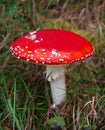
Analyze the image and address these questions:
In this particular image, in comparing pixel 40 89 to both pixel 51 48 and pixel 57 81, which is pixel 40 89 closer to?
pixel 57 81

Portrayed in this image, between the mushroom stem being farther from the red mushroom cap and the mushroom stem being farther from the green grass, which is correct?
the red mushroom cap

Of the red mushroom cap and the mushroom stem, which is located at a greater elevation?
the red mushroom cap

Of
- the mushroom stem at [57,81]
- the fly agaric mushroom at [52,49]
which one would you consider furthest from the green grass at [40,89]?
the fly agaric mushroom at [52,49]

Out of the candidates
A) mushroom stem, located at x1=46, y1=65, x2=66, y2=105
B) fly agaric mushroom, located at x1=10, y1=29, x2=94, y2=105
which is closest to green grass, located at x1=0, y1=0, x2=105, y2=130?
mushroom stem, located at x1=46, y1=65, x2=66, y2=105

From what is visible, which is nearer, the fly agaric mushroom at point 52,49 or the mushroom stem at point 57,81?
the fly agaric mushroom at point 52,49

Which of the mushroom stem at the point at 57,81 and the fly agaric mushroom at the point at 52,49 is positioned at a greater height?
the fly agaric mushroom at the point at 52,49

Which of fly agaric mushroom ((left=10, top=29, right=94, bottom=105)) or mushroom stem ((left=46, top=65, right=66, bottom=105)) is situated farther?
mushroom stem ((left=46, top=65, right=66, bottom=105))

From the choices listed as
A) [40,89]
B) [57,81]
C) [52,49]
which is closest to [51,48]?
[52,49]

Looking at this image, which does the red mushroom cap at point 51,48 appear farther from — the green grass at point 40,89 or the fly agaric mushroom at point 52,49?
the green grass at point 40,89
